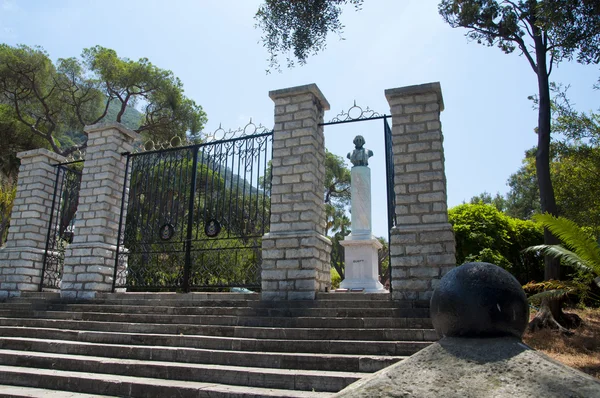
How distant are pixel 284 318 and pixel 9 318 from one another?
497cm

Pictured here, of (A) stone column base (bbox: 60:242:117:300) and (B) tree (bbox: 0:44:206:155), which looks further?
(B) tree (bbox: 0:44:206:155)

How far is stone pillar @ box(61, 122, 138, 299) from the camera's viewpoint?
9.00 meters

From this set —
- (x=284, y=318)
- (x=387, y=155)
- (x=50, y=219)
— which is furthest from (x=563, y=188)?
(x=50, y=219)

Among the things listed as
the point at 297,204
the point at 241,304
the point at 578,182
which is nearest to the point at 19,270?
the point at 241,304

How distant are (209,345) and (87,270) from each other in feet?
15.1

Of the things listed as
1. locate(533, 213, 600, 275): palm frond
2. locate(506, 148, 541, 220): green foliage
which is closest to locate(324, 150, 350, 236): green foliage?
locate(506, 148, 541, 220): green foliage

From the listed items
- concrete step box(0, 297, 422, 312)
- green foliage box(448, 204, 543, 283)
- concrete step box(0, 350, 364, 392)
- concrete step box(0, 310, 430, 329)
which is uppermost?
green foliage box(448, 204, 543, 283)

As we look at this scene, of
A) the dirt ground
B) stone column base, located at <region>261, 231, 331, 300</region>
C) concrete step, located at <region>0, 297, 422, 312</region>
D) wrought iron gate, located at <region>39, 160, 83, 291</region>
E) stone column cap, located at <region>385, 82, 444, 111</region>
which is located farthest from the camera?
wrought iron gate, located at <region>39, 160, 83, 291</region>

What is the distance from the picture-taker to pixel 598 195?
489 inches

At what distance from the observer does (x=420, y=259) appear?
22.1ft

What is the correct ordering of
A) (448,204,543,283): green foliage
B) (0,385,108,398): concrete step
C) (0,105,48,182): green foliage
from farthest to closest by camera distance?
1. (0,105,48,182): green foliage
2. (448,204,543,283): green foliage
3. (0,385,108,398): concrete step

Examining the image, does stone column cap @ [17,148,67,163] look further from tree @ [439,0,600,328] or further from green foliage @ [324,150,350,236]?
green foliage @ [324,150,350,236]

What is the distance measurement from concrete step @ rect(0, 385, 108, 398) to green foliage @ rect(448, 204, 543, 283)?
1039 centimetres

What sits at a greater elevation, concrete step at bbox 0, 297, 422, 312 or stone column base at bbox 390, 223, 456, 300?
stone column base at bbox 390, 223, 456, 300
